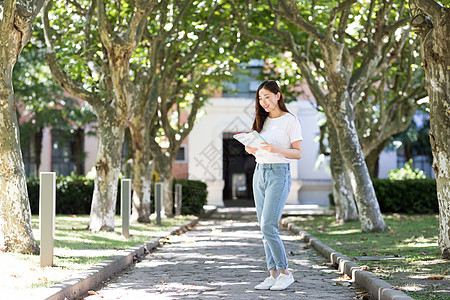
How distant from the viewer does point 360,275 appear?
736 centimetres

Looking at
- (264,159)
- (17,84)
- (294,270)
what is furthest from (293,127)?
(17,84)

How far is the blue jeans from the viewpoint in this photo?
653 cm

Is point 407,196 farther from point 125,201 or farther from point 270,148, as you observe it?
point 270,148

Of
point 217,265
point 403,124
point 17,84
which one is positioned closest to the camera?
point 217,265

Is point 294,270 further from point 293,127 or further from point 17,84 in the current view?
point 17,84

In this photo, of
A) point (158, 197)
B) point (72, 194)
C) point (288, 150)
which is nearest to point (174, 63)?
point (158, 197)

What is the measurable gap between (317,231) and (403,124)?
7845mm

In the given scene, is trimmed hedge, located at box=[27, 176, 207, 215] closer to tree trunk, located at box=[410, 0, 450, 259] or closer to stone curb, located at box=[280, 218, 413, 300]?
stone curb, located at box=[280, 218, 413, 300]

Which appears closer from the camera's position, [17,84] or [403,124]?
[403,124]

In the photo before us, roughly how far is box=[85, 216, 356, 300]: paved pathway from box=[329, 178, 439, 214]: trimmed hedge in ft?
34.1

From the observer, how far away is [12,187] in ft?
29.5

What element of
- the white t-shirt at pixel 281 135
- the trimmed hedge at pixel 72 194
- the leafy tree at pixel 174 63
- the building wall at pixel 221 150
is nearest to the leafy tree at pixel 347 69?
the leafy tree at pixel 174 63

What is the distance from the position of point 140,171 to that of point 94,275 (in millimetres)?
10902

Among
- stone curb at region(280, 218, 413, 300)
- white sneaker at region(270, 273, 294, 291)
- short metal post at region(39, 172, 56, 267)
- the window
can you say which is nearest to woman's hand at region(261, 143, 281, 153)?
white sneaker at region(270, 273, 294, 291)
